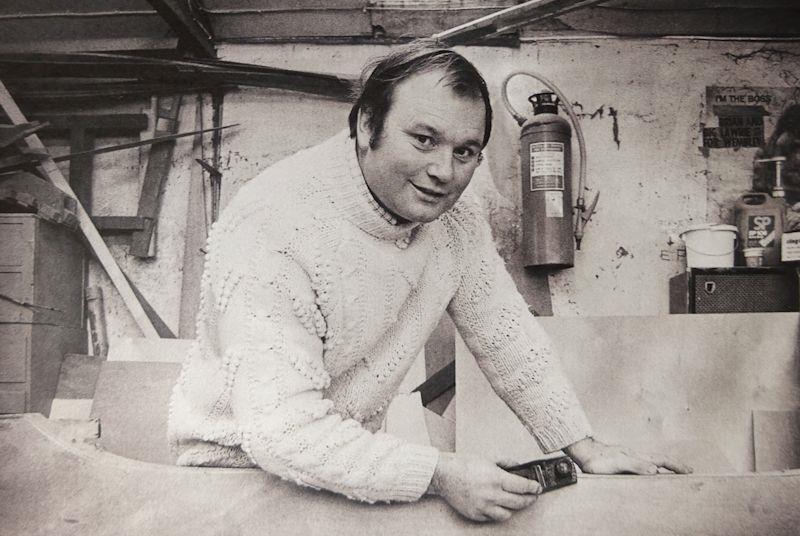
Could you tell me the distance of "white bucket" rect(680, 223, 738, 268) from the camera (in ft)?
6.95

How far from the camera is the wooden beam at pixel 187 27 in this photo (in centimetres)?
205

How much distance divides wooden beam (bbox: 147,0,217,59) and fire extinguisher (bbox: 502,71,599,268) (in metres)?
1.22

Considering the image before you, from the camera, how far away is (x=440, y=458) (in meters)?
0.92

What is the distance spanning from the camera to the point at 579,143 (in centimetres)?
234

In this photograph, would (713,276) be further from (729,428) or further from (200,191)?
(200,191)

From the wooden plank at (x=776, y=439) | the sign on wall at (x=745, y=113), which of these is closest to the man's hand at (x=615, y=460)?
the wooden plank at (x=776, y=439)

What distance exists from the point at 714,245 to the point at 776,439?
660mm

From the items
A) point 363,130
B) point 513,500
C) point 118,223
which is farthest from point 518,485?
point 118,223

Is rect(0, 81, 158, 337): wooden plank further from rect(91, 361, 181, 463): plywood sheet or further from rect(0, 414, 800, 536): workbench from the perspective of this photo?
rect(0, 414, 800, 536): workbench

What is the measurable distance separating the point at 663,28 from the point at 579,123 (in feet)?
1.64

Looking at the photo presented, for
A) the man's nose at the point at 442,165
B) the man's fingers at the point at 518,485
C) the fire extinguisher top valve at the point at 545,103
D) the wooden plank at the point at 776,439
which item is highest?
the fire extinguisher top valve at the point at 545,103

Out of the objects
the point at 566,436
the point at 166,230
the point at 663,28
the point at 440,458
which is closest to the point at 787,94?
the point at 663,28

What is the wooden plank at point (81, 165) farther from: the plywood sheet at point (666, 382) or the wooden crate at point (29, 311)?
the plywood sheet at point (666, 382)

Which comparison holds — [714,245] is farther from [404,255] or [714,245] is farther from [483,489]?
[483,489]
